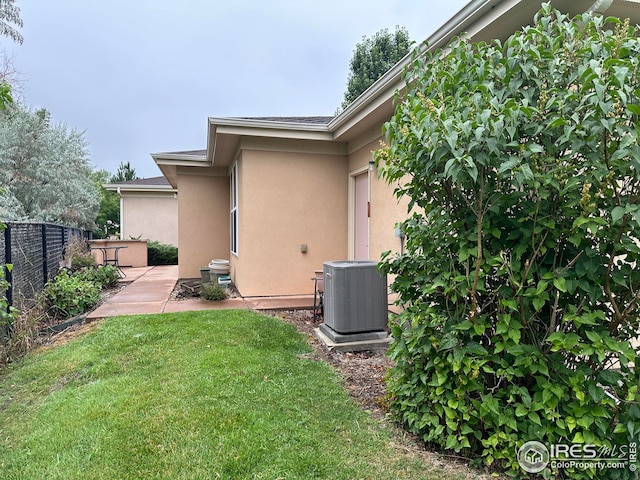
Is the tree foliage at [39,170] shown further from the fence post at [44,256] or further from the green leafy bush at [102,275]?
the fence post at [44,256]

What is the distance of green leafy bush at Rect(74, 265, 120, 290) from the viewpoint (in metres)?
8.15

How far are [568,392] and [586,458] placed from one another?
0.33 metres

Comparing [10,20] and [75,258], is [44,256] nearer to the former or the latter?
[75,258]

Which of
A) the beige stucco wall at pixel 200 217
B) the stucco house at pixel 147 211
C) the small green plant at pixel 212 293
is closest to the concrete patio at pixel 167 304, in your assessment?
the small green plant at pixel 212 293

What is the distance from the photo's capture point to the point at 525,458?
204 cm

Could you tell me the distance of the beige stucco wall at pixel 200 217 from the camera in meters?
10.1

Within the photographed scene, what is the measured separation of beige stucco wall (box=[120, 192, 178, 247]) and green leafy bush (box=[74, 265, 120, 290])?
28.4ft

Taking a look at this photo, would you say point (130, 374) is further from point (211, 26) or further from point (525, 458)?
point (211, 26)

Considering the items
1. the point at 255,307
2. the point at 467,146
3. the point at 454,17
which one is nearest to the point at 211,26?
the point at 255,307

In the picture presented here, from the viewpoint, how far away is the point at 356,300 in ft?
14.5

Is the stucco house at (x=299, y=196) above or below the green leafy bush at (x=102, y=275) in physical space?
above

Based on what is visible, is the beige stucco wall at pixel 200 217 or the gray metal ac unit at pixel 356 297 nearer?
the gray metal ac unit at pixel 356 297

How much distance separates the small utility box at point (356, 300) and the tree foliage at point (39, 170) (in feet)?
41.5

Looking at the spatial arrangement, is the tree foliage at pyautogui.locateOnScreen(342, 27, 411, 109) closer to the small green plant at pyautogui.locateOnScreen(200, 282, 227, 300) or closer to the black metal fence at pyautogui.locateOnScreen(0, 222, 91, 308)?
the small green plant at pyautogui.locateOnScreen(200, 282, 227, 300)
